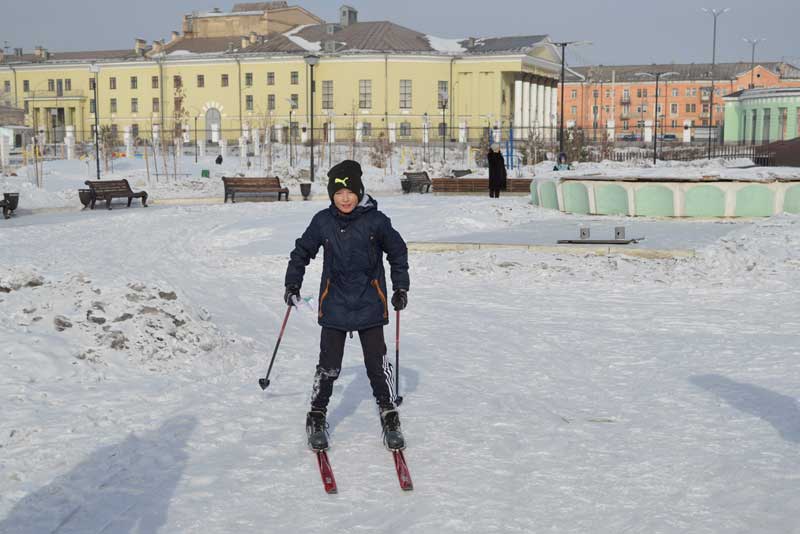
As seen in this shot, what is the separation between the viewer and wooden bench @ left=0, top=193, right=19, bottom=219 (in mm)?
20156

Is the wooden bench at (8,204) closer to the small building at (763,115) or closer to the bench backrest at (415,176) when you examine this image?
the bench backrest at (415,176)

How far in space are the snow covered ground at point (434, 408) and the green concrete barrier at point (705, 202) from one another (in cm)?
625

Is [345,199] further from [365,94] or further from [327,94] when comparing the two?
[327,94]

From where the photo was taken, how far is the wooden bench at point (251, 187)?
2497 cm

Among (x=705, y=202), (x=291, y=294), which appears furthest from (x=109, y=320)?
(x=705, y=202)

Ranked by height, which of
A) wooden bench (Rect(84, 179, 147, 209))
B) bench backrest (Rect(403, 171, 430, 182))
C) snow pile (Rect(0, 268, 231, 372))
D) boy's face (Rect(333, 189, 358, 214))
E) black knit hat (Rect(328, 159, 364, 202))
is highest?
black knit hat (Rect(328, 159, 364, 202))

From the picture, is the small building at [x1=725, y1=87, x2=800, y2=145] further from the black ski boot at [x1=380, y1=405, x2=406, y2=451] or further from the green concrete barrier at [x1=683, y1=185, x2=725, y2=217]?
the black ski boot at [x1=380, y1=405, x2=406, y2=451]

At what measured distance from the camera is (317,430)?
512 cm

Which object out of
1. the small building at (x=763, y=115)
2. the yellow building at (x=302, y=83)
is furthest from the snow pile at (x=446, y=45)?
the small building at (x=763, y=115)

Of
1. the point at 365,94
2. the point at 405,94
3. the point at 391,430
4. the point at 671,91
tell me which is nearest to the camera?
the point at 391,430

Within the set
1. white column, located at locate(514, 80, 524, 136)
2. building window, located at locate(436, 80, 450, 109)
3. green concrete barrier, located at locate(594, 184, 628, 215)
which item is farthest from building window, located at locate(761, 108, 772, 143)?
green concrete barrier, located at locate(594, 184, 628, 215)

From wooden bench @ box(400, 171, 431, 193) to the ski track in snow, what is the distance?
1692 cm

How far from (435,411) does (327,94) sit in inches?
2528

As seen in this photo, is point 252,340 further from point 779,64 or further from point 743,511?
point 779,64
